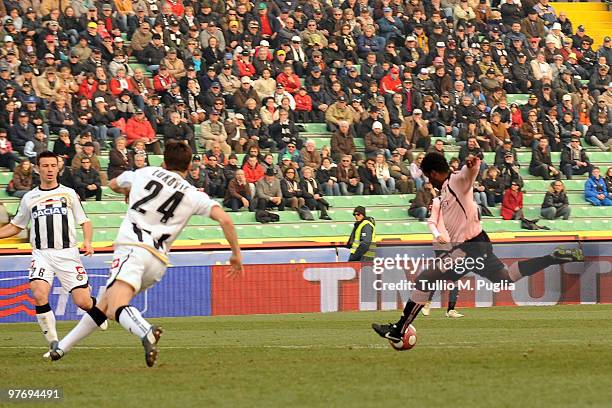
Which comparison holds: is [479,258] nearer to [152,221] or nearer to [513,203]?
[152,221]

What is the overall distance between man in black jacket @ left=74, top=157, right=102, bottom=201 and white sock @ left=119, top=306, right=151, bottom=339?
14.9 meters

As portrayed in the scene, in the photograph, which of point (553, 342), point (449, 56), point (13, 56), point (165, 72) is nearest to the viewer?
point (553, 342)

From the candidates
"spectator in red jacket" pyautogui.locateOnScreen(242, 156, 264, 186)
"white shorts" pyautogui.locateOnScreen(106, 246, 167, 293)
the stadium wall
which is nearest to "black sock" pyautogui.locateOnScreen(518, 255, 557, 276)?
the stadium wall

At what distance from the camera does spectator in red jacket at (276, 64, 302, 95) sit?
30.3 metres

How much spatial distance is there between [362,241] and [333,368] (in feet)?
41.4

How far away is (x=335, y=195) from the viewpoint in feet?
92.8

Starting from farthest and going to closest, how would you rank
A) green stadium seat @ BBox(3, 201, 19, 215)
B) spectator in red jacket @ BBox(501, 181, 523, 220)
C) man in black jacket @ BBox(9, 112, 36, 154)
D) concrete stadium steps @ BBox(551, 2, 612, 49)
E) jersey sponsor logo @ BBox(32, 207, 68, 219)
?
concrete stadium steps @ BBox(551, 2, 612, 49) < spectator in red jacket @ BBox(501, 181, 523, 220) < man in black jacket @ BBox(9, 112, 36, 154) < green stadium seat @ BBox(3, 201, 19, 215) < jersey sponsor logo @ BBox(32, 207, 68, 219)

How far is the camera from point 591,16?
39531 millimetres

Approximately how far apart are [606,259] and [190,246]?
25.3ft

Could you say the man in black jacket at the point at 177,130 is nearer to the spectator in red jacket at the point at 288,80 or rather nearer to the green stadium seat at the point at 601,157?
the spectator in red jacket at the point at 288,80

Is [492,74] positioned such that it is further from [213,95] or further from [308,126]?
[213,95]

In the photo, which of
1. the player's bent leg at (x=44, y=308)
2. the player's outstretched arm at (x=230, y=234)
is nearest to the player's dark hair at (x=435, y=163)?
the player's outstretched arm at (x=230, y=234)

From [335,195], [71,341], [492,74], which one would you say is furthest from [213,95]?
[71,341]

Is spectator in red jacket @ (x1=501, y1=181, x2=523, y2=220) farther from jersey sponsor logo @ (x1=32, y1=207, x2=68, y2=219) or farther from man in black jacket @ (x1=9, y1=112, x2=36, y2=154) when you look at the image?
jersey sponsor logo @ (x1=32, y1=207, x2=68, y2=219)
